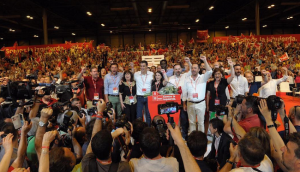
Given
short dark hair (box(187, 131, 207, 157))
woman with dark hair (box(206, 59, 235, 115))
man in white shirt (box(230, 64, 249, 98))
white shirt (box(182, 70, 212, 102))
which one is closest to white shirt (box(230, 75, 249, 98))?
man in white shirt (box(230, 64, 249, 98))

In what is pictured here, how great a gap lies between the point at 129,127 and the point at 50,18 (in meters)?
20.7

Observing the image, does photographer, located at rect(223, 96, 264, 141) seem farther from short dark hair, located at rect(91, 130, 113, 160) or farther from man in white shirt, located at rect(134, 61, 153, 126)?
man in white shirt, located at rect(134, 61, 153, 126)

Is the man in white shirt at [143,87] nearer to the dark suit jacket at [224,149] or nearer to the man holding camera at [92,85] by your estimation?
the man holding camera at [92,85]

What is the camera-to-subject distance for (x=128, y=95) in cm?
499

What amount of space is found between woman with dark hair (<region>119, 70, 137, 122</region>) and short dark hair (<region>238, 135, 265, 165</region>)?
357 centimetres

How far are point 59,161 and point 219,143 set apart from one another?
1.71 metres

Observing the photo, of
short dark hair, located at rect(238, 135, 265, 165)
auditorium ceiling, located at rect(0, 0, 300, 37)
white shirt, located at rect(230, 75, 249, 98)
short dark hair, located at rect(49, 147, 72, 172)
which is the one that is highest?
auditorium ceiling, located at rect(0, 0, 300, 37)

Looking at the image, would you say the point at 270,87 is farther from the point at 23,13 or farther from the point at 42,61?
the point at 23,13

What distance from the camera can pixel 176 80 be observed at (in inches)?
205

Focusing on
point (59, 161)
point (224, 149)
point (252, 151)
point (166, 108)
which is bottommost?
point (224, 149)

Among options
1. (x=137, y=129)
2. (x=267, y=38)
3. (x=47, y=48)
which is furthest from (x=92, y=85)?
(x=267, y=38)

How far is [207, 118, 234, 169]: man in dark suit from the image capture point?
7.51 ft

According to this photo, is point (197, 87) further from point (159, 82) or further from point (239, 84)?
point (239, 84)

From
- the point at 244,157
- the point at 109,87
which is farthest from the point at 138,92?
the point at 244,157
